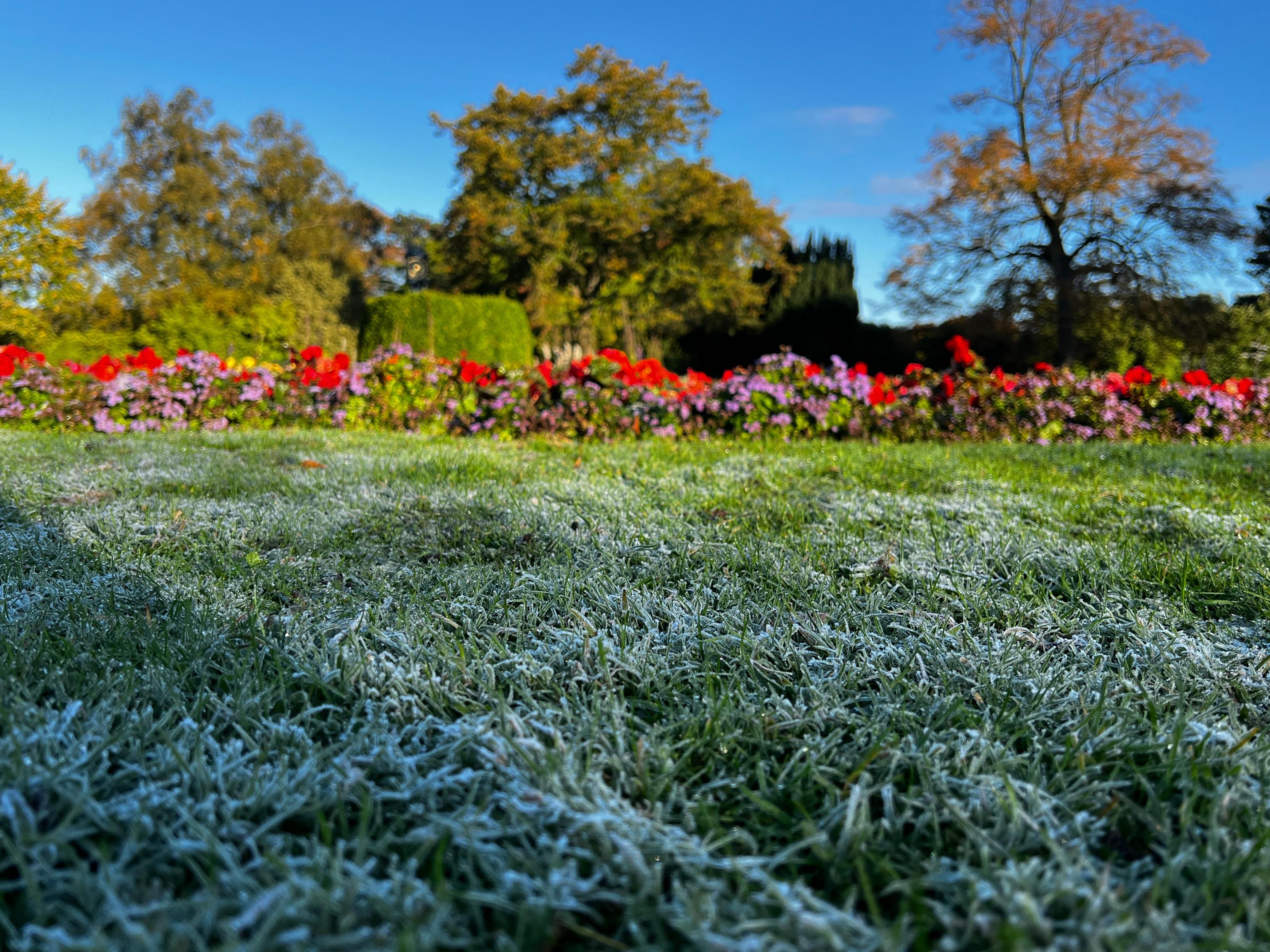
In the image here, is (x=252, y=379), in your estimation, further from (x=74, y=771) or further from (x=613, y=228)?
(x=613, y=228)

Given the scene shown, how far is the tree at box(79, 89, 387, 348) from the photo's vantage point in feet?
76.1

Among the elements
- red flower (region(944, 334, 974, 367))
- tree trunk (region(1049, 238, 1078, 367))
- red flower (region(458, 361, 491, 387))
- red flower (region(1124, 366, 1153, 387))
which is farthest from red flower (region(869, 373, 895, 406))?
tree trunk (region(1049, 238, 1078, 367))

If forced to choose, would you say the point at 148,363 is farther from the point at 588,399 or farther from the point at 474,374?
the point at 588,399

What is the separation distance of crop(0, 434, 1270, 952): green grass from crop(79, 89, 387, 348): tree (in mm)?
21752

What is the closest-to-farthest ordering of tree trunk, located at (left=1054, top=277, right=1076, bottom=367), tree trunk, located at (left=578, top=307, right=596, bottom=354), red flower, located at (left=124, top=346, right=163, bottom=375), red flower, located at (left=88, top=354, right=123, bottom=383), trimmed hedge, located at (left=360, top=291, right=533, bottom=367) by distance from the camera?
red flower, located at (left=88, top=354, right=123, bottom=383), red flower, located at (left=124, top=346, right=163, bottom=375), trimmed hedge, located at (left=360, top=291, right=533, bottom=367), tree trunk, located at (left=1054, top=277, right=1076, bottom=367), tree trunk, located at (left=578, top=307, right=596, bottom=354)

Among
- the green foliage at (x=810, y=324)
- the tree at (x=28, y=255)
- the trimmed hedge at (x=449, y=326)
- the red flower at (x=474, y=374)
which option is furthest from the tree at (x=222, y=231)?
the red flower at (x=474, y=374)

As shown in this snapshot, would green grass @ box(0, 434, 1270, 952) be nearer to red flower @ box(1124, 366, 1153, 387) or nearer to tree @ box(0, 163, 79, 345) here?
red flower @ box(1124, 366, 1153, 387)

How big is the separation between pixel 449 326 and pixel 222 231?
53.7 feet

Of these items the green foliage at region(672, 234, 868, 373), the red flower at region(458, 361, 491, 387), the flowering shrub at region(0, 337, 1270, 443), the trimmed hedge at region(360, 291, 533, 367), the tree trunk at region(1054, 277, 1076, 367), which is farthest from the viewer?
the green foliage at region(672, 234, 868, 373)

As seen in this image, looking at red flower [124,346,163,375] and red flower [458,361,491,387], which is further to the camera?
red flower [458,361,491,387]

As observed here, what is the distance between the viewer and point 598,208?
71.1ft

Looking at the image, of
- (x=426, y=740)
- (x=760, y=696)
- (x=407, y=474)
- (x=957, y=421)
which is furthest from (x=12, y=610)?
(x=957, y=421)

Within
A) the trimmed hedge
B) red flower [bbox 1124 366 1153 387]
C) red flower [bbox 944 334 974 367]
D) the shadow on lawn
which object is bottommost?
the shadow on lawn

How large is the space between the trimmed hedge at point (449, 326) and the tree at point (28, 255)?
828 cm
